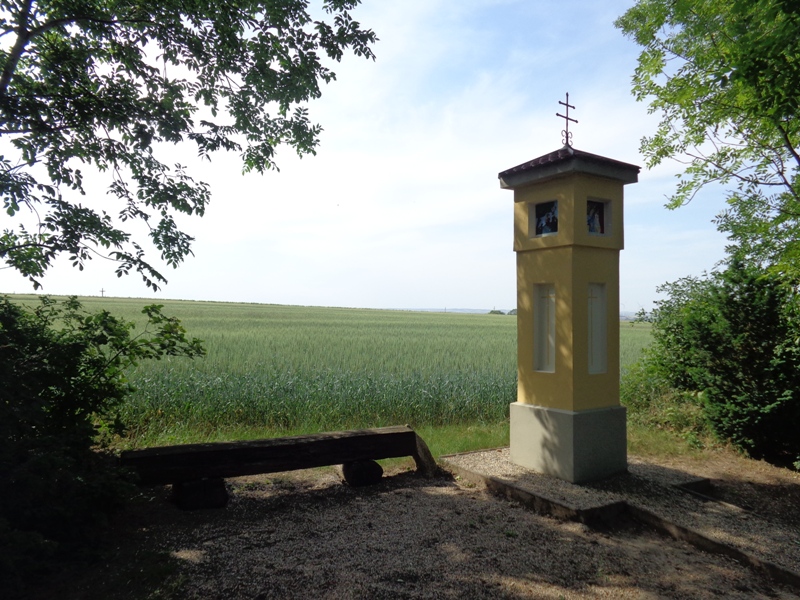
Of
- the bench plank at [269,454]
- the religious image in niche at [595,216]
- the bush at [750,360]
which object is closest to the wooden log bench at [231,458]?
the bench plank at [269,454]

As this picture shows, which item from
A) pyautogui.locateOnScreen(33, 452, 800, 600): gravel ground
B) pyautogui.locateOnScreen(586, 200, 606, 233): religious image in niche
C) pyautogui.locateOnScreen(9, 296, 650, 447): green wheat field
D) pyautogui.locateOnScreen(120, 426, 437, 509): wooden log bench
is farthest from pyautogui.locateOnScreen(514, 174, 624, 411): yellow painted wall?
pyautogui.locateOnScreen(9, 296, 650, 447): green wheat field

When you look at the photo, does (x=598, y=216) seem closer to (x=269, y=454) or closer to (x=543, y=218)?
(x=543, y=218)

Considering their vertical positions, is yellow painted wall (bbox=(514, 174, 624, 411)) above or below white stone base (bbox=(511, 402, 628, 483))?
above

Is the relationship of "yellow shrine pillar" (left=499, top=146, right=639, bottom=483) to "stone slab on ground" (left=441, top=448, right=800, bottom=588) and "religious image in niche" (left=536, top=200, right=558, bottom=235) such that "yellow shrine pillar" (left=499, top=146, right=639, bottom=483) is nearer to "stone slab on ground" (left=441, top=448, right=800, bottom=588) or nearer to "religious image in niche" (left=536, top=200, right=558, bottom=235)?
"religious image in niche" (left=536, top=200, right=558, bottom=235)

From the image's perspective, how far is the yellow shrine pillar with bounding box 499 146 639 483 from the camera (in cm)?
579

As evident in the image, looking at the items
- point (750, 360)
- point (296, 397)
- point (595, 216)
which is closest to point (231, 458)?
point (296, 397)

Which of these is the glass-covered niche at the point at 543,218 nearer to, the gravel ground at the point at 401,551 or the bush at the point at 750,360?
the gravel ground at the point at 401,551

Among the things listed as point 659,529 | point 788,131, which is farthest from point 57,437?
point 788,131

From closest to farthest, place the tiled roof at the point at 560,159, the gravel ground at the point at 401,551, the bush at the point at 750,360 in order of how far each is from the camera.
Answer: the gravel ground at the point at 401,551, the tiled roof at the point at 560,159, the bush at the point at 750,360

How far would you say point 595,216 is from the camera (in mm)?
6172

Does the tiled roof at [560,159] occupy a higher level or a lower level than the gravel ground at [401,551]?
higher

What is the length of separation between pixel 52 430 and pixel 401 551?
10.2 feet

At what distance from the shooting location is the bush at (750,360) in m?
7.18

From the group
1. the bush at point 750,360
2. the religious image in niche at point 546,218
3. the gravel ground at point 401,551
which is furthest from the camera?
the bush at point 750,360
